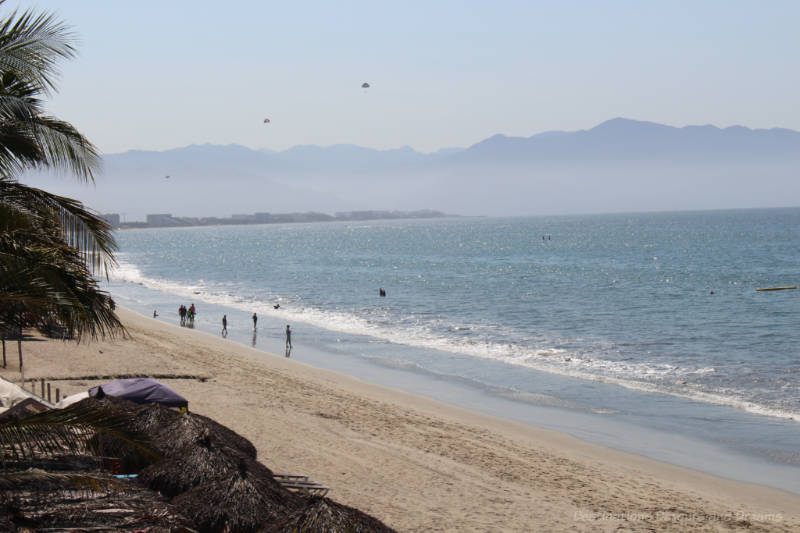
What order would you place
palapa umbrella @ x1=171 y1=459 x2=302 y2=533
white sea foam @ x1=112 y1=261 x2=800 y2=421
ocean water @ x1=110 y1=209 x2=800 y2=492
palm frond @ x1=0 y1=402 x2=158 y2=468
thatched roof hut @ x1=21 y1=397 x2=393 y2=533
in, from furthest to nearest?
white sea foam @ x1=112 y1=261 x2=800 y2=421, ocean water @ x1=110 y1=209 x2=800 y2=492, palapa umbrella @ x1=171 y1=459 x2=302 y2=533, thatched roof hut @ x1=21 y1=397 x2=393 y2=533, palm frond @ x1=0 y1=402 x2=158 y2=468

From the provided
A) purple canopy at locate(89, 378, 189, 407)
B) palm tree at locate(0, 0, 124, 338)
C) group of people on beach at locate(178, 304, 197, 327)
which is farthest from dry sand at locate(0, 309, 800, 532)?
group of people on beach at locate(178, 304, 197, 327)

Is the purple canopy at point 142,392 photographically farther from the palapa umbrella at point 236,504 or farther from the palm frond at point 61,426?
the palm frond at point 61,426

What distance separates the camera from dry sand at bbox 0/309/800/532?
12.1 meters

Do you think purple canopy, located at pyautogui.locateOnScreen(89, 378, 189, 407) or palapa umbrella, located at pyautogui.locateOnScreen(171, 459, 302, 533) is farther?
purple canopy, located at pyautogui.locateOnScreen(89, 378, 189, 407)

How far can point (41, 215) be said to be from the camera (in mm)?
7090

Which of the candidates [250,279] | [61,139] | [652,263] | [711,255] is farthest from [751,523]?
[711,255]

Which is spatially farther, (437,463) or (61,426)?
(437,463)

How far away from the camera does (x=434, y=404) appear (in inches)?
839

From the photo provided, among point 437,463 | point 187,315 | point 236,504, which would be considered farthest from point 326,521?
point 187,315

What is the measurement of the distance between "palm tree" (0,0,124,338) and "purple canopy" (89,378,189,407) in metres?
6.97

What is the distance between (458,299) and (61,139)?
4425 cm

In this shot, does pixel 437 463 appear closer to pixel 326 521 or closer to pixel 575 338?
pixel 326 521

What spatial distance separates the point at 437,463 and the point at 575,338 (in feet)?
66.8

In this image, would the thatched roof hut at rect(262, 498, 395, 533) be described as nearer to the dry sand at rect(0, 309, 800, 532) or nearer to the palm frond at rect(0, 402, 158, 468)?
the palm frond at rect(0, 402, 158, 468)
